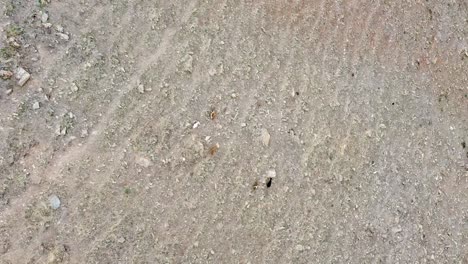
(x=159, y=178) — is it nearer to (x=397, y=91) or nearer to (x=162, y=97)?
(x=162, y=97)

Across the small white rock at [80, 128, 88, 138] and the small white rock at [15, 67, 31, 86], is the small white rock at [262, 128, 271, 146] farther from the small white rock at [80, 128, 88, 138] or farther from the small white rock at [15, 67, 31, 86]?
the small white rock at [15, 67, 31, 86]

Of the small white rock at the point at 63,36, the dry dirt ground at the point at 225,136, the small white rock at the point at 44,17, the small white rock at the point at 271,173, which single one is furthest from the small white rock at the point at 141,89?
the small white rock at the point at 271,173

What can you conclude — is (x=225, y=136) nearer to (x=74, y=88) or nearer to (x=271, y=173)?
(x=271, y=173)

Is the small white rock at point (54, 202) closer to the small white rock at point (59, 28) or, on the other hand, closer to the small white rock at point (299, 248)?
the small white rock at point (59, 28)

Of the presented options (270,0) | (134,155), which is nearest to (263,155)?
(134,155)

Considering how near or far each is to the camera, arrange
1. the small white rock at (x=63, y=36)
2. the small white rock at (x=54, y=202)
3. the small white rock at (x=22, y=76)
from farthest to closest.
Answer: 1. the small white rock at (x=63, y=36)
2. the small white rock at (x=22, y=76)
3. the small white rock at (x=54, y=202)

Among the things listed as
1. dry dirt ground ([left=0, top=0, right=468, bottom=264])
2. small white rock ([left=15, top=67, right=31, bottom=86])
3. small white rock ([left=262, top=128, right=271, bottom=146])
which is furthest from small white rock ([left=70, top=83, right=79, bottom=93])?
small white rock ([left=262, top=128, right=271, bottom=146])

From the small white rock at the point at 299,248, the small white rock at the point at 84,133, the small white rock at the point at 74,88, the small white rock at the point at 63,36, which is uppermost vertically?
the small white rock at the point at 63,36
